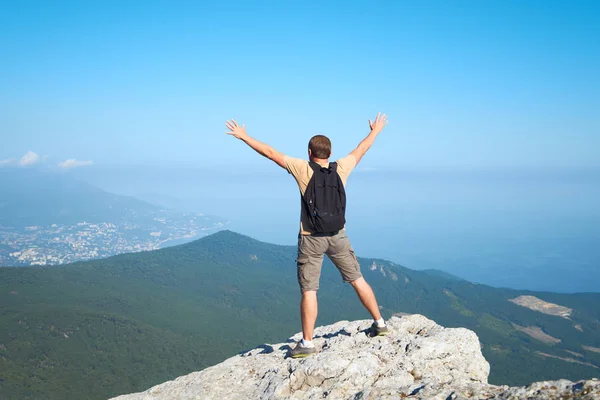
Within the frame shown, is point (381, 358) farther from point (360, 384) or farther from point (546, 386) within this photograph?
point (546, 386)

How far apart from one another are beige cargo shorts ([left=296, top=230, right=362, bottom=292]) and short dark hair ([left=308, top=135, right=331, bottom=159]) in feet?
5.15

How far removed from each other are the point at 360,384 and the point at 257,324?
556 ft

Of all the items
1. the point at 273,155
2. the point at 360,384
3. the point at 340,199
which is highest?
the point at 273,155

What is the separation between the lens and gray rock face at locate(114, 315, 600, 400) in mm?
6629

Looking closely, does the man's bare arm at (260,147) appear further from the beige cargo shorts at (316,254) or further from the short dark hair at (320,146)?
the beige cargo shorts at (316,254)

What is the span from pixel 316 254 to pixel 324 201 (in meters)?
1.13

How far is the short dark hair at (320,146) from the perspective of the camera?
8.03 meters

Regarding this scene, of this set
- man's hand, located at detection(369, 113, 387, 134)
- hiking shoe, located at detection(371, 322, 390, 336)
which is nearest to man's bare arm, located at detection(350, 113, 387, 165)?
man's hand, located at detection(369, 113, 387, 134)

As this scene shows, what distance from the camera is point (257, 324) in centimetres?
16925

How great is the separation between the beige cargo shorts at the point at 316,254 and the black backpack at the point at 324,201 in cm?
27

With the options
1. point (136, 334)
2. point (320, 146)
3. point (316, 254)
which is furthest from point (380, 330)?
point (136, 334)

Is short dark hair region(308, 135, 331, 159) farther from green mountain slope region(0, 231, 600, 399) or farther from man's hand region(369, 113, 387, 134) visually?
green mountain slope region(0, 231, 600, 399)

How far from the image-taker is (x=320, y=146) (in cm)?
805

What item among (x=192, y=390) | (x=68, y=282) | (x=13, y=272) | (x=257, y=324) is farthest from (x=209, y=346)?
(x=192, y=390)
